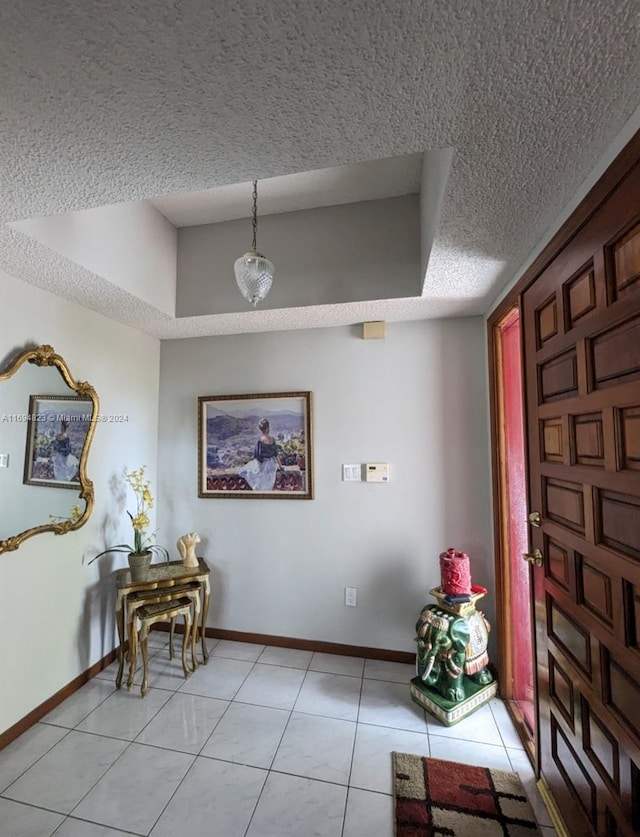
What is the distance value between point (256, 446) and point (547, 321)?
6.07 feet

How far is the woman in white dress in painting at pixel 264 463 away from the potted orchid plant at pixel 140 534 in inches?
27.3

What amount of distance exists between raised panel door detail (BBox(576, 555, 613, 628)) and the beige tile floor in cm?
93

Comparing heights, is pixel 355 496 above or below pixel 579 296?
below

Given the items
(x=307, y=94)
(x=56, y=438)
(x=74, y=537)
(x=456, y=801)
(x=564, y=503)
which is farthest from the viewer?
(x=74, y=537)

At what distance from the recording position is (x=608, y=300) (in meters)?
0.98

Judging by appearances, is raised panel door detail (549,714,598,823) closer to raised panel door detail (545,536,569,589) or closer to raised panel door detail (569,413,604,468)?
raised panel door detail (545,536,569,589)

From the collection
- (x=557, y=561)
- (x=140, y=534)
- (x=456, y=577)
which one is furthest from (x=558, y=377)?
(x=140, y=534)

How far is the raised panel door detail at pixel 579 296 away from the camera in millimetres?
1072

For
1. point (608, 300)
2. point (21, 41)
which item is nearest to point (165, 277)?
point (21, 41)

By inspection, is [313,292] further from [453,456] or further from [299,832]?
[299,832]

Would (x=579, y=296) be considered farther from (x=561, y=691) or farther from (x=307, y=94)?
(x=561, y=691)

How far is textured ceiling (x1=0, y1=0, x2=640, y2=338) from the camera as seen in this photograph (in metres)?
0.71

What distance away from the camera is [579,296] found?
1.14 meters

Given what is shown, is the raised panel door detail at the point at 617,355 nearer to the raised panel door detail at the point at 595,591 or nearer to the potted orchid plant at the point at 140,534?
the raised panel door detail at the point at 595,591
